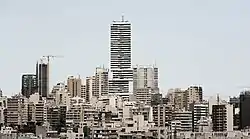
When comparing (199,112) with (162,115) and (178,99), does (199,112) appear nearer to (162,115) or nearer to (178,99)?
(162,115)

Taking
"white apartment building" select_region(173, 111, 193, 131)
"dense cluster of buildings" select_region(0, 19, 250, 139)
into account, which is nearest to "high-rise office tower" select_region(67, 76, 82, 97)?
"dense cluster of buildings" select_region(0, 19, 250, 139)

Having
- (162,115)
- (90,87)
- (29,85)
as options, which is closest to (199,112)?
(162,115)

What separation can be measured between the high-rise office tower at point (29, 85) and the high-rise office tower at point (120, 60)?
223 cm

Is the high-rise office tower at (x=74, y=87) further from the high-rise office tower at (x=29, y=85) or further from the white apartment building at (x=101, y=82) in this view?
the high-rise office tower at (x=29, y=85)

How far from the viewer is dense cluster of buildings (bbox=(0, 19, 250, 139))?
848 cm

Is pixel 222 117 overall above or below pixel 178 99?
below

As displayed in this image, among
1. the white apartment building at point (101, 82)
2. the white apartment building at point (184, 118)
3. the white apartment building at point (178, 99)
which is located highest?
the white apartment building at point (101, 82)

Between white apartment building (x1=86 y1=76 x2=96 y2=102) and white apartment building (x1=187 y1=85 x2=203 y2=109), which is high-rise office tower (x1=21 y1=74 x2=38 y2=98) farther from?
white apartment building (x1=187 y1=85 x2=203 y2=109)

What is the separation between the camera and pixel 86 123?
31.3 ft

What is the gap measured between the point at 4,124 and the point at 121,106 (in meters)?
2.54

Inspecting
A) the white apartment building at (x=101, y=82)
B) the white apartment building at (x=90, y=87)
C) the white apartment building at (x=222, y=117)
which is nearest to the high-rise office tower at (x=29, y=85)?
the white apartment building at (x=90, y=87)

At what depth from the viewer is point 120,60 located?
15.0m

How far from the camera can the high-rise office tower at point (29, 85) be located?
1050 cm

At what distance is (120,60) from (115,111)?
184 inches
